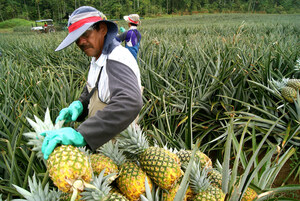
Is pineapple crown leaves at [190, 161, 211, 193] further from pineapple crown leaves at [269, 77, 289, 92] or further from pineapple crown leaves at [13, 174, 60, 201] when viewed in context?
pineapple crown leaves at [269, 77, 289, 92]

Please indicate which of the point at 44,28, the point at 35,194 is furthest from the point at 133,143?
the point at 44,28

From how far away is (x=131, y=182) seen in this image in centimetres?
73

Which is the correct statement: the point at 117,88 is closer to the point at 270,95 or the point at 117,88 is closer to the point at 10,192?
the point at 10,192

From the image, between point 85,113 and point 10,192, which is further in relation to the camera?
point 85,113

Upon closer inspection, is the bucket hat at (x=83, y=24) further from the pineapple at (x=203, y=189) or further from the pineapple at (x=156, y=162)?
the pineapple at (x=203, y=189)

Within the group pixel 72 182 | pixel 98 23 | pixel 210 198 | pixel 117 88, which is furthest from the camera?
pixel 98 23

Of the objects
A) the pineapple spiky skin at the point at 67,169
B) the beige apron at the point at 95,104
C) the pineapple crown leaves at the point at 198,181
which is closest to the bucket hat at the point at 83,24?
the beige apron at the point at 95,104

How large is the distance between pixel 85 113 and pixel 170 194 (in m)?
1.04

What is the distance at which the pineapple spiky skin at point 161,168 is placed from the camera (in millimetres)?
→ 740

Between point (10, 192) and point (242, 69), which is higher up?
point (242, 69)

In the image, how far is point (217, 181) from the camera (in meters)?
0.85

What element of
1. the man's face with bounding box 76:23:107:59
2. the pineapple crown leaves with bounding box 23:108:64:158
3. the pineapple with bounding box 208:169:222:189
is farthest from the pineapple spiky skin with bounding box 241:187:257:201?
the man's face with bounding box 76:23:107:59

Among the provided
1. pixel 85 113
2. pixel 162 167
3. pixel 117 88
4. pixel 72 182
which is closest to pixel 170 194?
pixel 162 167

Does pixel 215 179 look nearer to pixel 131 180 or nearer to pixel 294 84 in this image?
pixel 131 180
